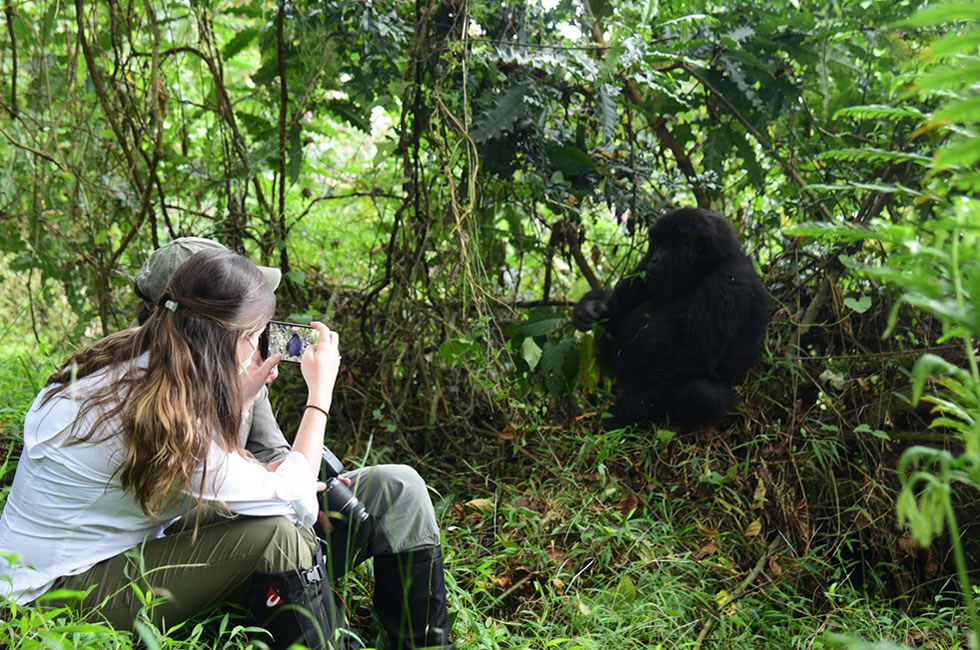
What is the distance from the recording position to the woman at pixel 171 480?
1913 mm

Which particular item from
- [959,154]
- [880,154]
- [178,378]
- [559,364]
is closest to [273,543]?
[178,378]

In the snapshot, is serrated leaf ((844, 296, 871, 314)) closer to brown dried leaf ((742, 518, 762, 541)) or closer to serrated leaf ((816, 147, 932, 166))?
brown dried leaf ((742, 518, 762, 541))

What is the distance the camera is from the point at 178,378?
1.95 meters

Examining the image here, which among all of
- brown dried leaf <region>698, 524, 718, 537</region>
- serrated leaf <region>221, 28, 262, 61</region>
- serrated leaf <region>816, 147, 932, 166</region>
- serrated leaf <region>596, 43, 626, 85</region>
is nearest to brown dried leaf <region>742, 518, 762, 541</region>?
brown dried leaf <region>698, 524, 718, 537</region>

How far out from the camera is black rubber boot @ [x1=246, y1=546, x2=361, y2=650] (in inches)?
79.7

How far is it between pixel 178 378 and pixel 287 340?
0.51 meters

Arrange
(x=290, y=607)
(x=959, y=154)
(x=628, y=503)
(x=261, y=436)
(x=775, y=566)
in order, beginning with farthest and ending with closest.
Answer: (x=628, y=503) < (x=775, y=566) < (x=261, y=436) < (x=290, y=607) < (x=959, y=154)

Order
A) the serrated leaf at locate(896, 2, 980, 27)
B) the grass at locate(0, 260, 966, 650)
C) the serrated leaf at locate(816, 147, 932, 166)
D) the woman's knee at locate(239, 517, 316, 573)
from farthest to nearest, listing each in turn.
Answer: the grass at locate(0, 260, 966, 650) < the woman's knee at locate(239, 517, 316, 573) < the serrated leaf at locate(816, 147, 932, 166) < the serrated leaf at locate(896, 2, 980, 27)

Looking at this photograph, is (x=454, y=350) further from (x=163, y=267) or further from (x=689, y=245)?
(x=689, y=245)

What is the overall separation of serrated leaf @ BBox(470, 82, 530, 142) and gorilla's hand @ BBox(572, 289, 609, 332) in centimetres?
95

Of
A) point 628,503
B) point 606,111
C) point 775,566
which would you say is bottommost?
point 775,566

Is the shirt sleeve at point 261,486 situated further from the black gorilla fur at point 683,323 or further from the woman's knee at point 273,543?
the black gorilla fur at point 683,323

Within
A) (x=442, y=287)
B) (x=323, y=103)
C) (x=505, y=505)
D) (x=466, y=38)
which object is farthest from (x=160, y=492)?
(x=323, y=103)

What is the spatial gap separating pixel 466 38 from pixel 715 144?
52.4 inches
